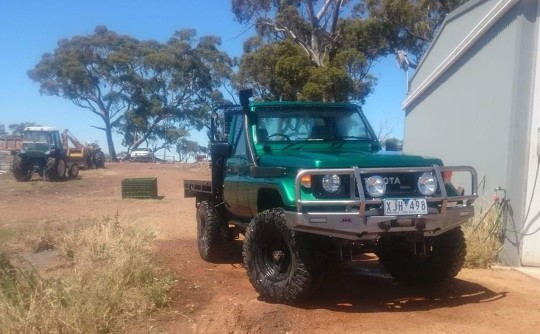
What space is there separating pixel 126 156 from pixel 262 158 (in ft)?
167

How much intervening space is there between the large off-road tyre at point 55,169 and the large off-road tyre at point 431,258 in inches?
903

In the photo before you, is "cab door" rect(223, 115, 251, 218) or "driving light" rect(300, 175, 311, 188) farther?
"cab door" rect(223, 115, 251, 218)

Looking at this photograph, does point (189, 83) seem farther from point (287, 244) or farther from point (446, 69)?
point (287, 244)

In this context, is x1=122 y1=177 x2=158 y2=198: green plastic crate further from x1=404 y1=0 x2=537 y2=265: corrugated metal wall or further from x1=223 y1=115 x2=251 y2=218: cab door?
x1=223 y1=115 x2=251 y2=218: cab door

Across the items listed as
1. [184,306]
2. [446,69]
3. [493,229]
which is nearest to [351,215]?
[184,306]

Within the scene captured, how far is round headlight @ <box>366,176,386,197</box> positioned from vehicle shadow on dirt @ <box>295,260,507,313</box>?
41.1 inches

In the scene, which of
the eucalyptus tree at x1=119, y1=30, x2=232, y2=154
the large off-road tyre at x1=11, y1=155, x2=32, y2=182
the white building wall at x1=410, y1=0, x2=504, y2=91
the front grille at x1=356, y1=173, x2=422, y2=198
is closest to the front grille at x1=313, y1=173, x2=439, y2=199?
the front grille at x1=356, y1=173, x2=422, y2=198

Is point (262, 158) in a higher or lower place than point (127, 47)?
lower

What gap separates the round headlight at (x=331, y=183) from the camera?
5.42 metres

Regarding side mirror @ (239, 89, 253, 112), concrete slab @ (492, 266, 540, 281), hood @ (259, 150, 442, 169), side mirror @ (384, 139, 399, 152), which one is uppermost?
side mirror @ (239, 89, 253, 112)

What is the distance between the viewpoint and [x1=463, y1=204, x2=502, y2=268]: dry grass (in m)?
7.91

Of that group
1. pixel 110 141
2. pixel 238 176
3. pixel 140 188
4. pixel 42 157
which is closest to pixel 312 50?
pixel 140 188

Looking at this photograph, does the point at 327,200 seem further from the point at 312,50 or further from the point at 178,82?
the point at 178,82

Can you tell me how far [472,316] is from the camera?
212 inches
